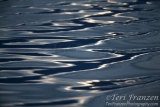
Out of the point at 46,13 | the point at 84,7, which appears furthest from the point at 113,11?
the point at 46,13

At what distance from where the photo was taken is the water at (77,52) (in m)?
0.41

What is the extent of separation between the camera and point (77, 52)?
0.56 meters

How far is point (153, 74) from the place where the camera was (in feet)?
1.51

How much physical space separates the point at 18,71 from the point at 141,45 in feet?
0.95

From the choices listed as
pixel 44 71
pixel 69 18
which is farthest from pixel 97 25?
pixel 44 71

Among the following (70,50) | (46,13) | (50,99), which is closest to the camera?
(50,99)

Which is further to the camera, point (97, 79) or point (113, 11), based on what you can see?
point (113, 11)

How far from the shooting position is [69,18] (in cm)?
79

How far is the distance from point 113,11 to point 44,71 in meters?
0.45

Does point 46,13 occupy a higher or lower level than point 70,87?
higher

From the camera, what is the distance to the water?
409mm

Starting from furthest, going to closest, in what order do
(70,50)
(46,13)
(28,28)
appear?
(46,13) < (28,28) < (70,50)

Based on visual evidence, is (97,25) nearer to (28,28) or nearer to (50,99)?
(28,28)

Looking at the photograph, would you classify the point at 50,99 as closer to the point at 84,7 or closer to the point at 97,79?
the point at 97,79
